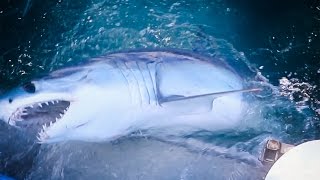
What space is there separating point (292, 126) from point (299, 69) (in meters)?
0.48

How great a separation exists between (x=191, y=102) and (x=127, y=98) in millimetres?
346

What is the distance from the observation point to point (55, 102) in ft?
5.45

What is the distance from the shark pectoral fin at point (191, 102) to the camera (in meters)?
1.79

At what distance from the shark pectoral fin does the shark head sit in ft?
1.31

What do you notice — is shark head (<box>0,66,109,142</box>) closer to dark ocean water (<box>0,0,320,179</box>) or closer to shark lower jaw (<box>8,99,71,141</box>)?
shark lower jaw (<box>8,99,71,141</box>)

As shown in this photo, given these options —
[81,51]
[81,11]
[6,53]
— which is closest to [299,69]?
[81,51]

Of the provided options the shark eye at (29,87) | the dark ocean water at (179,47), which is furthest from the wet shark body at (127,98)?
the dark ocean water at (179,47)

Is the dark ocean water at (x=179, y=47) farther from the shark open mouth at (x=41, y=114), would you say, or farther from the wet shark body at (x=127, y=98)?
the shark open mouth at (x=41, y=114)

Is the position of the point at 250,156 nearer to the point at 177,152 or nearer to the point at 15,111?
the point at 177,152

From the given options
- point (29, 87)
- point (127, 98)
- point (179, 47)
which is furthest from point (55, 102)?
point (179, 47)

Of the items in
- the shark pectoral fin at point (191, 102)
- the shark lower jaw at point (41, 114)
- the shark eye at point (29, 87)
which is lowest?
the shark lower jaw at point (41, 114)

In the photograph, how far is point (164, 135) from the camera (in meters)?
2.07

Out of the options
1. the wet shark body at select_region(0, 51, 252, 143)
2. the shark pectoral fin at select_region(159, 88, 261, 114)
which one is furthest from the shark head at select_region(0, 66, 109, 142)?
the shark pectoral fin at select_region(159, 88, 261, 114)

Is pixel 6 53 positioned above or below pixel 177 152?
above
